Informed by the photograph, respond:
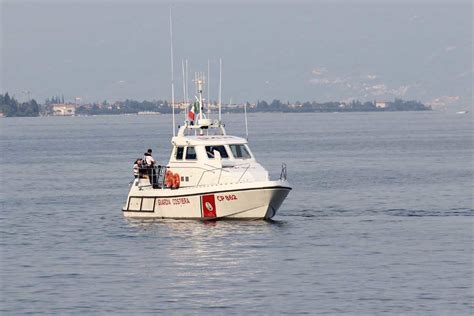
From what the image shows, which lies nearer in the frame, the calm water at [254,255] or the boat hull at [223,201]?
the calm water at [254,255]

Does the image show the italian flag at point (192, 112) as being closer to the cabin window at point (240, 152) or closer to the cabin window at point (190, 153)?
the cabin window at point (190, 153)

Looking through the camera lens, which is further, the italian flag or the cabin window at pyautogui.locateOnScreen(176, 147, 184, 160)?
the italian flag

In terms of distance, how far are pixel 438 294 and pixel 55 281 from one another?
34.4 ft

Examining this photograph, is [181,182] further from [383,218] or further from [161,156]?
[161,156]

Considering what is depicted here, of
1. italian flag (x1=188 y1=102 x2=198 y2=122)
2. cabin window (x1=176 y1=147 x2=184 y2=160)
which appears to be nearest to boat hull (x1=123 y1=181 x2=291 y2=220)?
cabin window (x1=176 y1=147 x2=184 y2=160)

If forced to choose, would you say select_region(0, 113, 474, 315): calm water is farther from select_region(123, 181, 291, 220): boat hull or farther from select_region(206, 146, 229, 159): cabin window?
select_region(206, 146, 229, 159): cabin window

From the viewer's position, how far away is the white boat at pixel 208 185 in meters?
47.3

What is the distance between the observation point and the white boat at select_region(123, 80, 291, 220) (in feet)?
155

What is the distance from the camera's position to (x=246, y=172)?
1892 inches

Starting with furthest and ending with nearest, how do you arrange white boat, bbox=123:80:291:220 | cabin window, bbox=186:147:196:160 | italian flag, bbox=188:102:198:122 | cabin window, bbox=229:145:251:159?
italian flag, bbox=188:102:198:122 < cabin window, bbox=229:145:251:159 < cabin window, bbox=186:147:196:160 < white boat, bbox=123:80:291:220

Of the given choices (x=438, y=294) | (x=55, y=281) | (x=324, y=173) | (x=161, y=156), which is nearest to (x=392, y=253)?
(x=438, y=294)

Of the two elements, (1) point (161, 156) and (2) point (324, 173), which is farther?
(1) point (161, 156)

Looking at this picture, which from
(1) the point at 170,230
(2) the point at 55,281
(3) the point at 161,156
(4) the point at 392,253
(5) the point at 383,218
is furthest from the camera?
(3) the point at 161,156

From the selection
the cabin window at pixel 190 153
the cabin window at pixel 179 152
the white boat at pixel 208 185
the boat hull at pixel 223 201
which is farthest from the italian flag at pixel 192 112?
the boat hull at pixel 223 201
